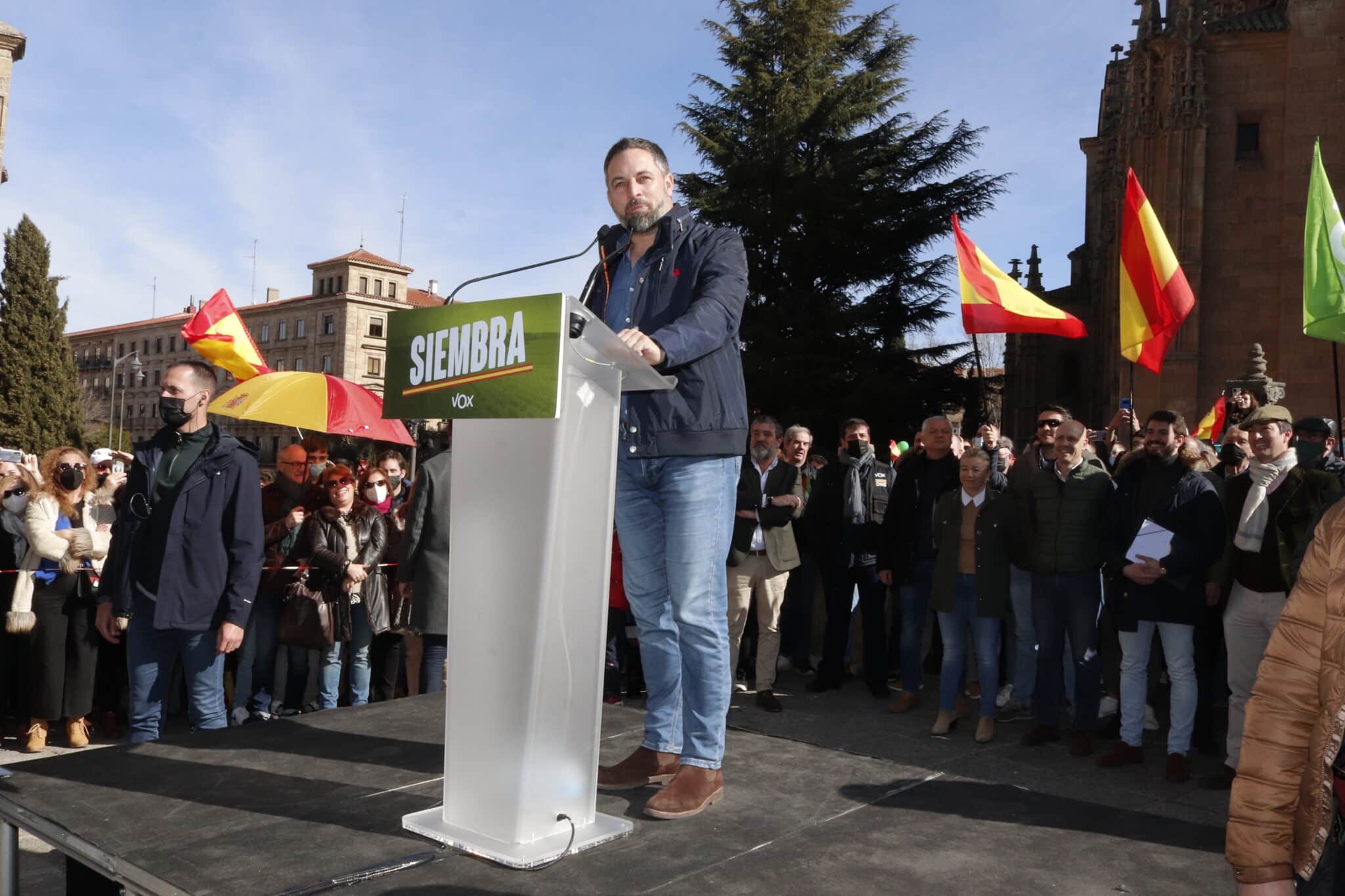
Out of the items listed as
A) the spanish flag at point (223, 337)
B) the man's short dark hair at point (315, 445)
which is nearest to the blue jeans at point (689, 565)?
the man's short dark hair at point (315, 445)

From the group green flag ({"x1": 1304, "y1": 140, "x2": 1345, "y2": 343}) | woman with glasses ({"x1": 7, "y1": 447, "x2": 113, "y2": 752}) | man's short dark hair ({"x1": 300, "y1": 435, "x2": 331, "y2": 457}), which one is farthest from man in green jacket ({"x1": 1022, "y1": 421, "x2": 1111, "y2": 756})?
woman with glasses ({"x1": 7, "y1": 447, "x2": 113, "y2": 752})

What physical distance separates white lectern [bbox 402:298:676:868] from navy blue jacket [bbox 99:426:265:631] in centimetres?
216

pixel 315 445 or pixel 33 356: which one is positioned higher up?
pixel 33 356

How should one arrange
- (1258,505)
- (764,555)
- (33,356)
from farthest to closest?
(33,356)
(764,555)
(1258,505)

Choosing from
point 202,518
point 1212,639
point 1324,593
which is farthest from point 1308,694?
point 1212,639

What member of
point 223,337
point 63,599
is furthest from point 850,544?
point 223,337

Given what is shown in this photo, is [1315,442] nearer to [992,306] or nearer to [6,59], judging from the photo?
[992,306]

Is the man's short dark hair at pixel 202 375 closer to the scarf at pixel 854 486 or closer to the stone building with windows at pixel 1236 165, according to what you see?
the scarf at pixel 854 486

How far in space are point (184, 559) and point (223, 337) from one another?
742cm

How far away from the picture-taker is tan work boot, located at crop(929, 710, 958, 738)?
25.7ft

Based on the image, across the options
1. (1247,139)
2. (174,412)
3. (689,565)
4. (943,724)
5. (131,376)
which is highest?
(131,376)

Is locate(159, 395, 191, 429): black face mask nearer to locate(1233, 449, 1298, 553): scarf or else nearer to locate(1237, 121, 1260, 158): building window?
locate(1233, 449, 1298, 553): scarf

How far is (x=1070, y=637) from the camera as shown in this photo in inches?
291

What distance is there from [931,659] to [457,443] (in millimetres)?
8121
